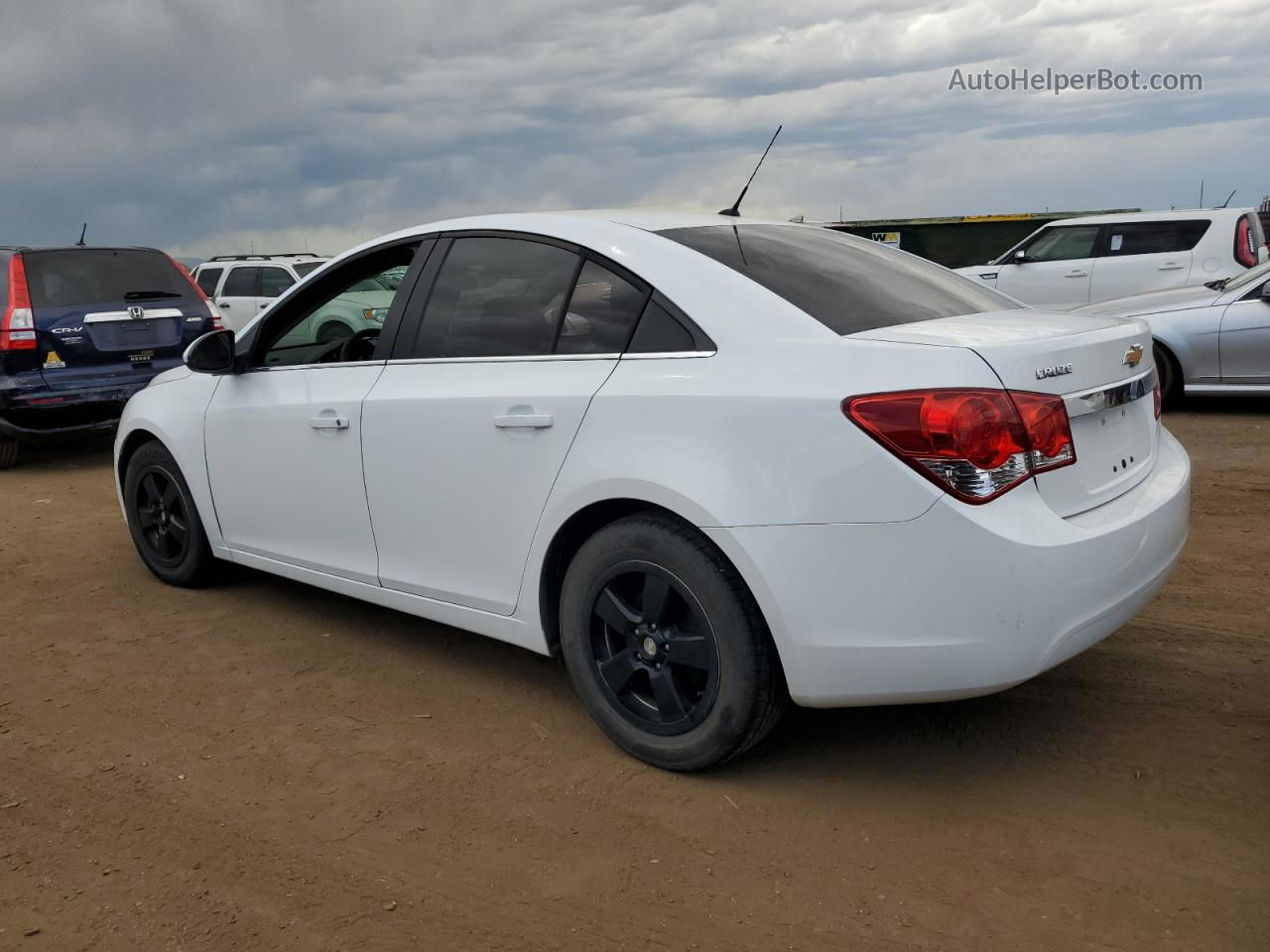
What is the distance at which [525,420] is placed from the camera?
3.48 meters

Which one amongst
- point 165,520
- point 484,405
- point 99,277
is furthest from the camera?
point 99,277

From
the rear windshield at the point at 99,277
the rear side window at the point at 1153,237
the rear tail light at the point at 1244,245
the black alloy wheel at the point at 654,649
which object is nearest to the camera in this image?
the black alloy wheel at the point at 654,649

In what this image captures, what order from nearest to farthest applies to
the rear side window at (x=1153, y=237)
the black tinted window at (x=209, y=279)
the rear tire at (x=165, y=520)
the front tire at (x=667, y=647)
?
the front tire at (x=667, y=647), the rear tire at (x=165, y=520), the rear side window at (x=1153, y=237), the black tinted window at (x=209, y=279)

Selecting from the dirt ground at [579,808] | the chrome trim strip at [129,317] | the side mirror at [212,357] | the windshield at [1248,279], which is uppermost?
the chrome trim strip at [129,317]

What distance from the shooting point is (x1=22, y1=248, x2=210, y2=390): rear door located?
8.77m

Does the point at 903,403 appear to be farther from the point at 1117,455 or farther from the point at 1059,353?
the point at 1117,455

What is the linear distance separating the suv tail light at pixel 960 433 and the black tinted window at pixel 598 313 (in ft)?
2.73

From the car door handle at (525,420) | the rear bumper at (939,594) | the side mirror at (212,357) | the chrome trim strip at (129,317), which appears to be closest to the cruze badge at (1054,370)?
the rear bumper at (939,594)

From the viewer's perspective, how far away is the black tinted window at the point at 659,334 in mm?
3250

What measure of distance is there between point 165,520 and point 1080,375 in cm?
406

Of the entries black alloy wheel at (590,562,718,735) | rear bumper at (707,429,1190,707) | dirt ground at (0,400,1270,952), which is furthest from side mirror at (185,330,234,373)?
rear bumper at (707,429,1190,707)

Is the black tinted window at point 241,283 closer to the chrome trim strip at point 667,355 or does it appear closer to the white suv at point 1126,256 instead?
the white suv at point 1126,256

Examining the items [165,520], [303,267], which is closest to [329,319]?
[165,520]

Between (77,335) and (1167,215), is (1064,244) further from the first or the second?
(77,335)
